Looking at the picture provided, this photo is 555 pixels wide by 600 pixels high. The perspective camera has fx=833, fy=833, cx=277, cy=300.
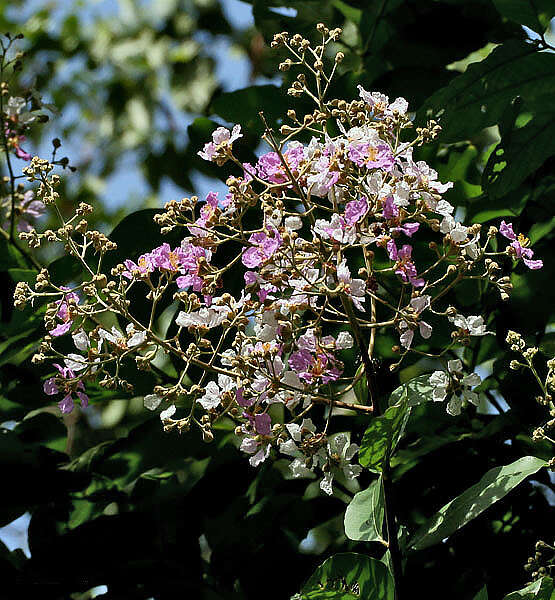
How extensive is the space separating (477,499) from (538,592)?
11 centimetres

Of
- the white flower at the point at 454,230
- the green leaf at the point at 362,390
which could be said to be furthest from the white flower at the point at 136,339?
the white flower at the point at 454,230

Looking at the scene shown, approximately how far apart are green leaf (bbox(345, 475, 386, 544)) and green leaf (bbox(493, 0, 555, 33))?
776 millimetres

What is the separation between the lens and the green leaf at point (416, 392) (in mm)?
869

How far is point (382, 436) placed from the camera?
845mm

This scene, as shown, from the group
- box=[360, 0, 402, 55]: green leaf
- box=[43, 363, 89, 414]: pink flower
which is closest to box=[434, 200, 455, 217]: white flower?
box=[43, 363, 89, 414]: pink flower

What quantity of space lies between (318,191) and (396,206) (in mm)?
87

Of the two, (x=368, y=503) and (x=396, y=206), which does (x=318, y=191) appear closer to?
(x=396, y=206)

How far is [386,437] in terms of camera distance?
846mm

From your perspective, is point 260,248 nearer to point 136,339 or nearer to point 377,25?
point 136,339

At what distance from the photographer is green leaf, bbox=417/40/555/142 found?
1.23 metres

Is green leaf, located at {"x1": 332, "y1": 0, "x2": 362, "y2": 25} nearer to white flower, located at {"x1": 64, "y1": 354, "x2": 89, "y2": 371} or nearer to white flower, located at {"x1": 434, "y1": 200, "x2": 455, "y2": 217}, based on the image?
white flower, located at {"x1": 434, "y1": 200, "x2": 455, "y2": 217}

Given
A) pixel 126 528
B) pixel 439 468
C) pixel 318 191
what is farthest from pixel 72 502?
pixel 318 191

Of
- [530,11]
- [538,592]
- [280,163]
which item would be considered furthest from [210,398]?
[530,11]

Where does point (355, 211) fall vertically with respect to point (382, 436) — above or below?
above
